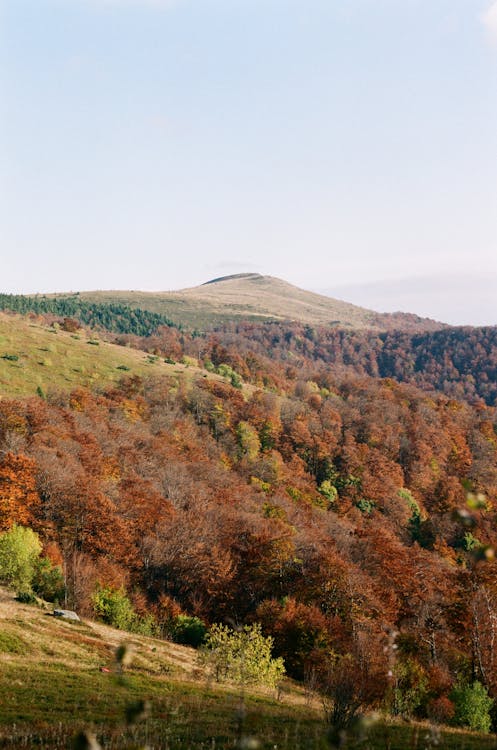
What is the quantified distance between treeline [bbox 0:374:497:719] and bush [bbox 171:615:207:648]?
137 inches

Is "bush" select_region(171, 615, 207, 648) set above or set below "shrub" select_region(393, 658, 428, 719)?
below

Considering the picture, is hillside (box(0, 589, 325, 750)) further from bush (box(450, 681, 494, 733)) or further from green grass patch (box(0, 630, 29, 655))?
bush (box(450, 681, 494, 733))

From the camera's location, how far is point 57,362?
433 ft

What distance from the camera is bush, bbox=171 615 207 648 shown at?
55344 mm

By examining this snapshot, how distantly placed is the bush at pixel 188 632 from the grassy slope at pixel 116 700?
7863 millimetres

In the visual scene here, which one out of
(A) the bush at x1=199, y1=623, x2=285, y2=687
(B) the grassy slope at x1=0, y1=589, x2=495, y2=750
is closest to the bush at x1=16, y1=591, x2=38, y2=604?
(B) the grassy slope at x1=0, y1=589, x2=495, y2=750

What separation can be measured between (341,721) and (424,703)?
33.7 meters

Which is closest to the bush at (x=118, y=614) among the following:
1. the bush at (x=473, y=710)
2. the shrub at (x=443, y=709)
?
the shrub at (x=443, y=709)

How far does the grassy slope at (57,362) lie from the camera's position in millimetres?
116938

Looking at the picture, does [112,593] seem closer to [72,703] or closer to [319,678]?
[319,678]

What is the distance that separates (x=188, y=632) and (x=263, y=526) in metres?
27.7

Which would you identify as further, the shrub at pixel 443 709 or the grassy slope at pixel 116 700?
Result: the shrub at pixel 443 709

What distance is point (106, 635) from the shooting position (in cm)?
4431

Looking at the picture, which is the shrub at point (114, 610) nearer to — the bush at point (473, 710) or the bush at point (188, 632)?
the bush at point (188, 632)
